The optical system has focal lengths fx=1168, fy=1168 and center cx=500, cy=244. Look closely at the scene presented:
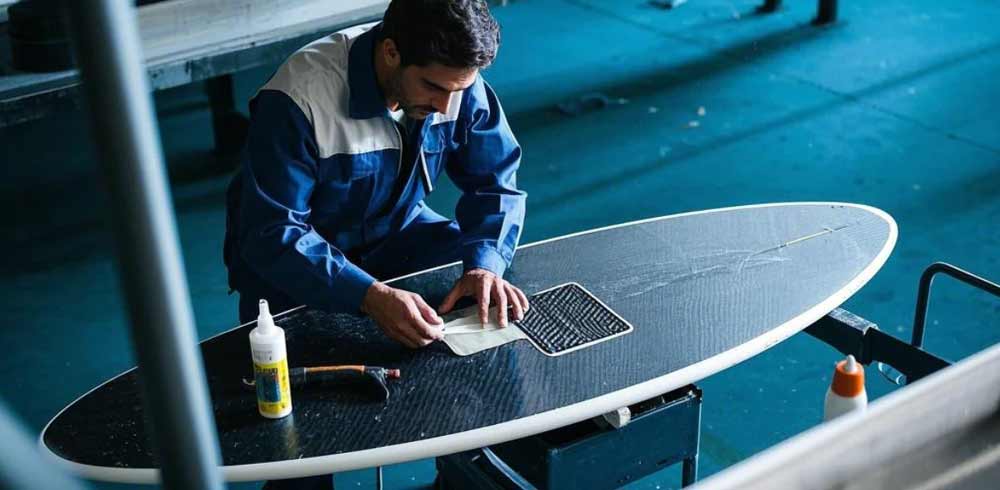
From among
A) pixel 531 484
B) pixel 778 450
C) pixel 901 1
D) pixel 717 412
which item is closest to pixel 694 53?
pixel 901 1

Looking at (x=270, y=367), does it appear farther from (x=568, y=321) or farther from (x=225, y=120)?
(x=225, y=120)

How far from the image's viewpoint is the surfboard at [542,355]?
6.54 ft

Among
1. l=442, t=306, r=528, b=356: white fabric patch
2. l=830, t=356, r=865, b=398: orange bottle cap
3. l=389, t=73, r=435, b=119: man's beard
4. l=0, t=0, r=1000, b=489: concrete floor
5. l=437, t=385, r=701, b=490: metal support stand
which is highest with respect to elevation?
l=389, t=73, r=435, b=119: man's beard

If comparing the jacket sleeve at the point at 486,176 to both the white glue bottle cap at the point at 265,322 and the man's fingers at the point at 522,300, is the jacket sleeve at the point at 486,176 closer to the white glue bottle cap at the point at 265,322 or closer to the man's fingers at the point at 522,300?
the man's fingers at the point at 522,300

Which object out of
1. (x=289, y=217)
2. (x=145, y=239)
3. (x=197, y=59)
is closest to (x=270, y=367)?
(x=289, y=217)

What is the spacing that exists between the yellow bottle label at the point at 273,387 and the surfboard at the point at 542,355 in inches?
→ 1.1

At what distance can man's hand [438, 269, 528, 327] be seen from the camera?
7.76 ft

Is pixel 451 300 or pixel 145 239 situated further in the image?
pixel 451 300

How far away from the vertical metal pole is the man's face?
188 cm

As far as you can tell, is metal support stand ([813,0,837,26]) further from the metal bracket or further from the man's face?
the man's face

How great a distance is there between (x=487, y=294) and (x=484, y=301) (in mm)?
23

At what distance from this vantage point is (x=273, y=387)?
2.02 metres

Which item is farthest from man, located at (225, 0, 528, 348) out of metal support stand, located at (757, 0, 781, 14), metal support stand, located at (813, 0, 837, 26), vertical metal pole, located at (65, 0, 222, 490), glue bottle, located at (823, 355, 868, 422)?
metal support stand, located at (757, 0, 781, 14)

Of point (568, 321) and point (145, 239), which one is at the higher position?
point (145, 239)
